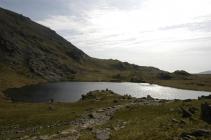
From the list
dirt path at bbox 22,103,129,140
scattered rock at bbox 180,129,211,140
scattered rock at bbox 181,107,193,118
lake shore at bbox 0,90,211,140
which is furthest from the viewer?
scattered rock at bbox 181,107,193,118

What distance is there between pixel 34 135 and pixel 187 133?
23181mm

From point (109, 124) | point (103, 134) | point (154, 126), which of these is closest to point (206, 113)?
point (154, 126)

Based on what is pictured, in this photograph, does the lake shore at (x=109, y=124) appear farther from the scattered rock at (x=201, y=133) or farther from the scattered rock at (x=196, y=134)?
the scattered rock at (x=201, y=133)

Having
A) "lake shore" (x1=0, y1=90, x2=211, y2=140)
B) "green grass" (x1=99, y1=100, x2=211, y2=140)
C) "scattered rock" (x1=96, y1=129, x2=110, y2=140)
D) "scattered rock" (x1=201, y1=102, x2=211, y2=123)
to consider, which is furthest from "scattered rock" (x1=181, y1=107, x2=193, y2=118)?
"scattered rock" (x1=96, y1=129, x2=110, y2=140)

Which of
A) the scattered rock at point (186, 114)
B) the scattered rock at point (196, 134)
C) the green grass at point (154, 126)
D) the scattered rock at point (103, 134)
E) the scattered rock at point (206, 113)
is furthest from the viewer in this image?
the scattered rock at point (186, 114)

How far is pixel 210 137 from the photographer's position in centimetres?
2970

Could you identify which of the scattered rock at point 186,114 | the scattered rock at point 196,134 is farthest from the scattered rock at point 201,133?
the scattered rock at point 186,114

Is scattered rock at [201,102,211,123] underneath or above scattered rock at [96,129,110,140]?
above

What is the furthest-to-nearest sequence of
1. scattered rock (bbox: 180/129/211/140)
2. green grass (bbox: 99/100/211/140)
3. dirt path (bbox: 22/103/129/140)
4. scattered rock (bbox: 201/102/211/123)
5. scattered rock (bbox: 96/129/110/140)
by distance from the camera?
dirt path (bbox: 22/103/129/140) → scattered rock (bbox: 201/102/211/123) → scattered rock (bbox: 96/129/110/140) → green grass (bbox: 99/100/211/140) → scattered rock (bbox: 180/129/211/140)

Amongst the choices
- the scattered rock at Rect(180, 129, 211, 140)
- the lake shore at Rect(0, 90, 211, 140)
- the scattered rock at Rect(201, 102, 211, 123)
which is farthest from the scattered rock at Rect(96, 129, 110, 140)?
the scattered rock at Rect(201, 102, 211, 123)

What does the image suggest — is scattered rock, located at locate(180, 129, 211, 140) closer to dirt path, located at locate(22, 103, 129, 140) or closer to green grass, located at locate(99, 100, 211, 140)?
green grass, located at locate(99, 100, 211, 140)

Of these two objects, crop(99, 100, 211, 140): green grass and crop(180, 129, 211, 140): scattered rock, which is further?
crop(99, 100, 211, 140): green grass

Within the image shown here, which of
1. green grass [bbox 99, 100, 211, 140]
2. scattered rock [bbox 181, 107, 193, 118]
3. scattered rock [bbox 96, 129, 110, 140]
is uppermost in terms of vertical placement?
scattered rock [bbox 181, 107, 193, 118]

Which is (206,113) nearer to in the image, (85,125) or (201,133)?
(201,133)
